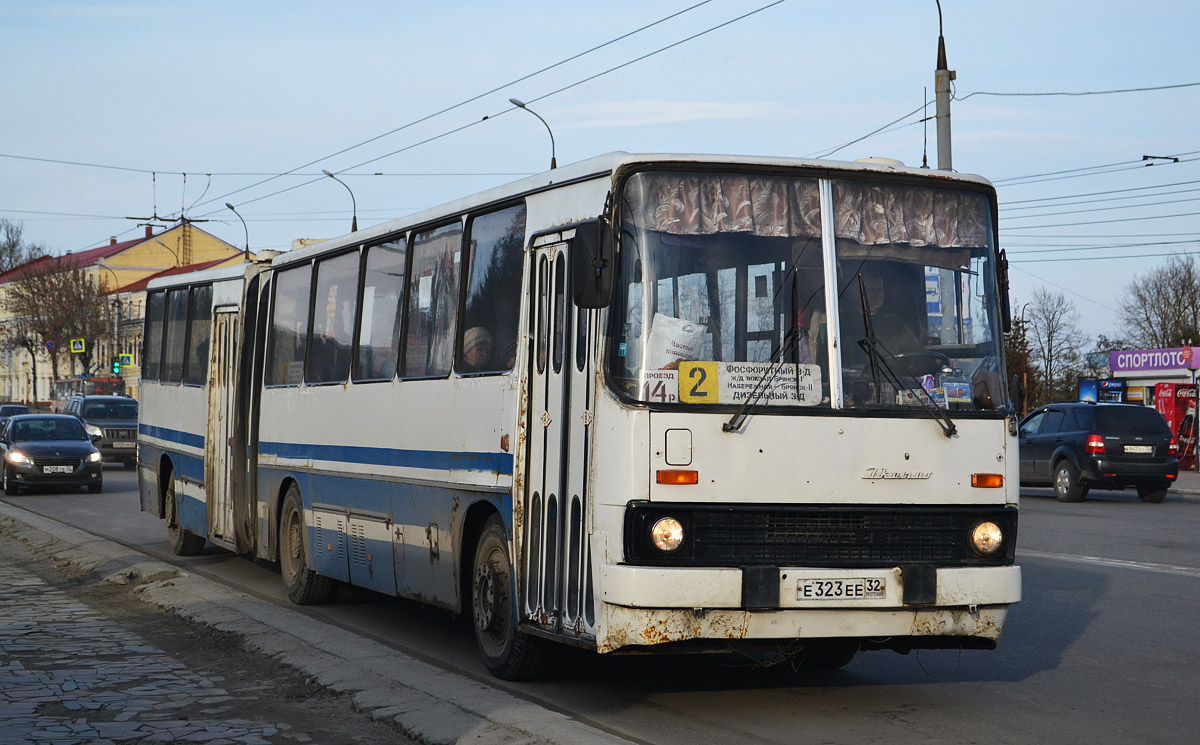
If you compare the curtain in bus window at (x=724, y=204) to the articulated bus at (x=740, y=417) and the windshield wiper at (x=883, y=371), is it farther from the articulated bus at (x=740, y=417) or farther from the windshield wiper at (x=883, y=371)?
the windshield wiper at (x=883, y=371)

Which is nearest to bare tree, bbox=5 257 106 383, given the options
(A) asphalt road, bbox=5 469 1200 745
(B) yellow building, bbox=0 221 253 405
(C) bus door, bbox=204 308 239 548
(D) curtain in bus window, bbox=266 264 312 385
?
(B) yellow building, bbox=0 221 253 405

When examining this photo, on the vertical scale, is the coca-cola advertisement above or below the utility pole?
below

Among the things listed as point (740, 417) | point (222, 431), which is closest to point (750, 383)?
point (740, 417)

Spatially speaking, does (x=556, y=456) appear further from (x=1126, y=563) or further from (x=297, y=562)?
(x=1126, y=563)

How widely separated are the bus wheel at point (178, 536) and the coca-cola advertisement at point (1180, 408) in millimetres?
28628

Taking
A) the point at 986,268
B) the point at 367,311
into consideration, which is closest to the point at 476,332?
the point at 367,311

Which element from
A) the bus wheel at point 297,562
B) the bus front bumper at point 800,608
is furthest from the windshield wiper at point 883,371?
the bus wheel at point 297,562

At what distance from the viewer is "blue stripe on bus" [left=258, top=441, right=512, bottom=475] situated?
8.76 m

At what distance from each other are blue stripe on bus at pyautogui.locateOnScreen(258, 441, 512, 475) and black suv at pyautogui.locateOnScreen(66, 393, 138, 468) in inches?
1035

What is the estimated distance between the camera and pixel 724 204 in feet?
24.8

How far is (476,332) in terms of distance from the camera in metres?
9.30

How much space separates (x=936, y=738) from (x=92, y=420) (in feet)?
114

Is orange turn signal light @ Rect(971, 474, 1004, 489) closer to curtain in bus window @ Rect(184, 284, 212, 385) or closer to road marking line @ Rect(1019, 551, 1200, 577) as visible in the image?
road marking line @ Rect(1019, 551, 1200, 577)

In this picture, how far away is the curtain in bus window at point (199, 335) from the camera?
51.8 ft
